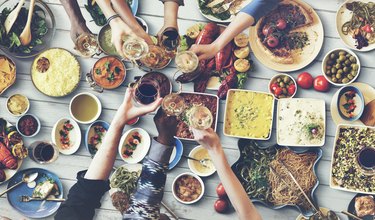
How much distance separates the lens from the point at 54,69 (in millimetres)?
3109

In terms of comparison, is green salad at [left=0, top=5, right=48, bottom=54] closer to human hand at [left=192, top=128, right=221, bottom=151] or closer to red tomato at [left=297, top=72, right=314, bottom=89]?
human hand at [left=192, top=128, right=221, bottom=151]

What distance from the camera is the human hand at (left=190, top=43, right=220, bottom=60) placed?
3016mm

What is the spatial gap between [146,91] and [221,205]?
861 mm

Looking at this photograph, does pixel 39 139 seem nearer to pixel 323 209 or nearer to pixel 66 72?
pixel 66 72

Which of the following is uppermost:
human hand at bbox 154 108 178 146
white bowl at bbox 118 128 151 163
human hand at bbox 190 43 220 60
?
human hand at bbox 190 43 220 60

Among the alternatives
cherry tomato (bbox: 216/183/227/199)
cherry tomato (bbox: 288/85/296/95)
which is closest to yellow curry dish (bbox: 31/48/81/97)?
cherry tomato (bbox: 216/183/227/199)

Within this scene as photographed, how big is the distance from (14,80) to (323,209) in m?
2.12

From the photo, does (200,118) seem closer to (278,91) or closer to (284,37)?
(278,91)

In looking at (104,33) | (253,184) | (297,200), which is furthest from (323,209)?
(104,33)

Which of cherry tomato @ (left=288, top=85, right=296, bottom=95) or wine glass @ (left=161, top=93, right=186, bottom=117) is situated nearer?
wine glass @ (left=161, top=93, right=186, bottom=117)

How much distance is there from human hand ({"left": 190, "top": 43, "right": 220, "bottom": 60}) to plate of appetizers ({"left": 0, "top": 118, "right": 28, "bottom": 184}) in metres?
1.25

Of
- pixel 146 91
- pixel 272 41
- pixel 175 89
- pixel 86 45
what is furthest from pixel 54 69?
pixel 272 41

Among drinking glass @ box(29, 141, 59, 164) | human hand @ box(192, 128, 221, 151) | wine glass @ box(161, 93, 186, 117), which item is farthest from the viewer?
drinking glass @ box(29, 141, 59, 164)

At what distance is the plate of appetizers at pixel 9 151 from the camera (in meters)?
3.11
